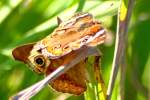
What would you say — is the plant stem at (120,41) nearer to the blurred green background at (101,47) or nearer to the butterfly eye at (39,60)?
the butterfly eye at (39,60)

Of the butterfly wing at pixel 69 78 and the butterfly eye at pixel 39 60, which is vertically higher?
the butterfly eye at pixel 39 60

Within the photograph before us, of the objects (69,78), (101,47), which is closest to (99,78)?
(69,78)

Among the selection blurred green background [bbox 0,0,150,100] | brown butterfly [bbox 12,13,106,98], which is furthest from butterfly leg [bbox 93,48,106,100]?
blurred green background [bbox 0,0,150,100]

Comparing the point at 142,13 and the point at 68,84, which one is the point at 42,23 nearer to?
the point at 142,13

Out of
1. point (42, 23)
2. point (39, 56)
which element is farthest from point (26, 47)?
point (42, 23)

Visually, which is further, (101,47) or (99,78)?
(101,47)

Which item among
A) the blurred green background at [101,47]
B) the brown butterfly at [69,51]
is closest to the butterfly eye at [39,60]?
the brown butterfly at [69,51]

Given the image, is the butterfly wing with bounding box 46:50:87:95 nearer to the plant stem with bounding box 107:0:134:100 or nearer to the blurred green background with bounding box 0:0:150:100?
the plant stem with bounding box 107:0:134:100

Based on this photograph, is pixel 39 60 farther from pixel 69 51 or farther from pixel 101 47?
pixel 101 47
